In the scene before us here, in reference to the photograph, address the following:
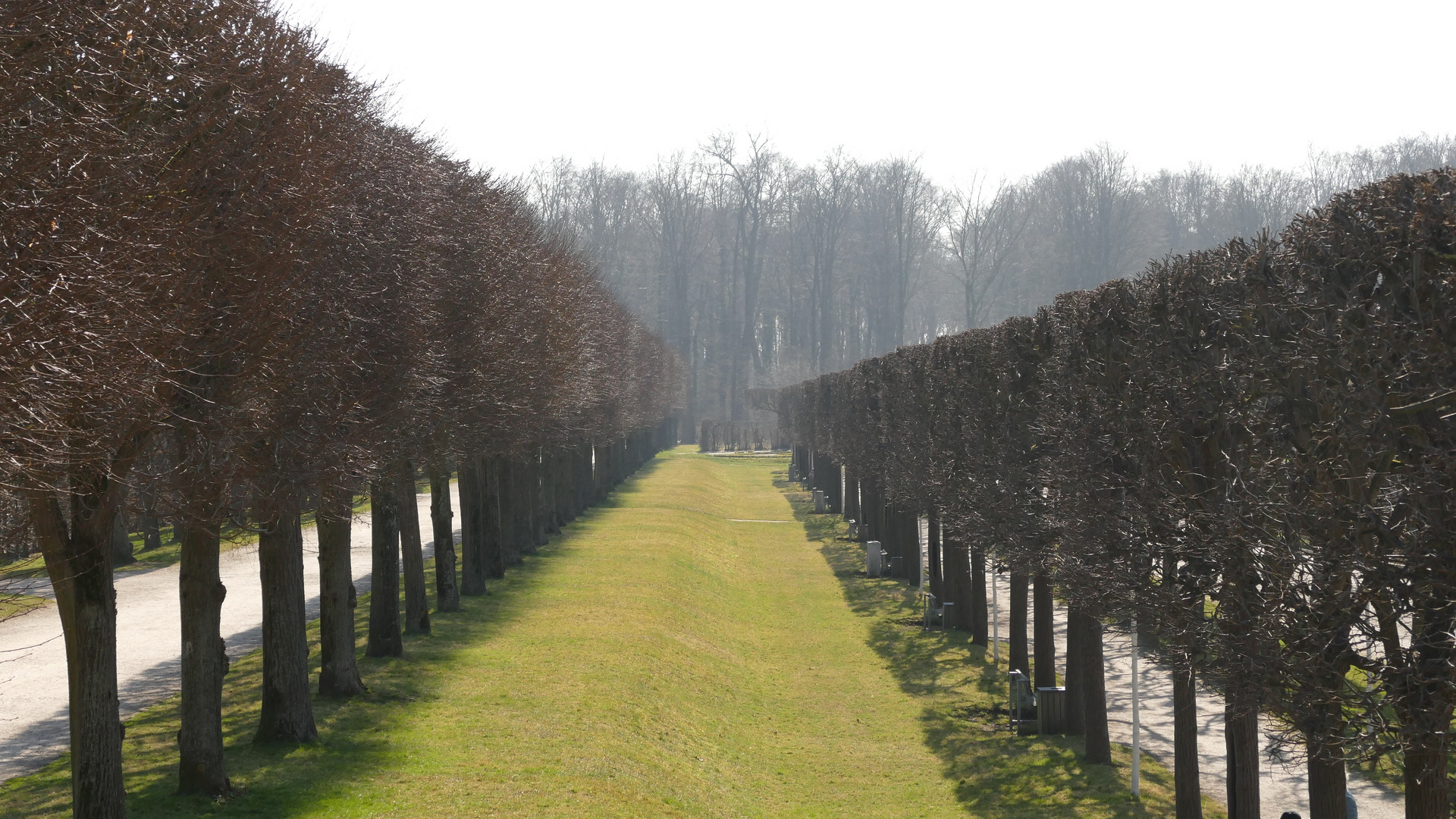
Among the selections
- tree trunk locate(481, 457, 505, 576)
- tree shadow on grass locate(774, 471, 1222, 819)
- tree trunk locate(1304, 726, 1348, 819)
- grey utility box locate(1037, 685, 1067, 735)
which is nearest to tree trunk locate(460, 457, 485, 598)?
tree trunk locate(481, 457, 505, 576)

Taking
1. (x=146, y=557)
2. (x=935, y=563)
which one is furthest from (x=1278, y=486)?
(x=146, y=557)

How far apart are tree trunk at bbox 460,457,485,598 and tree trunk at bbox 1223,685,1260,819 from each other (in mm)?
18675

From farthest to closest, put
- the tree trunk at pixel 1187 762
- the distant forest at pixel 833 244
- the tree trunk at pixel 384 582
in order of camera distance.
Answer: the distant forest at pixel 833 244 → the tree trunk at pixel 384 582 → the tree trunk at pixel 1187 762

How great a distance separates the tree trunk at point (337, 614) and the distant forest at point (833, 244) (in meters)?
92.9

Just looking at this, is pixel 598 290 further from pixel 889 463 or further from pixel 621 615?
pixel 621 615

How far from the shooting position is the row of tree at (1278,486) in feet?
31.2

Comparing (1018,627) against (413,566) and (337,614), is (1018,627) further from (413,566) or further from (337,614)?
(337,614)

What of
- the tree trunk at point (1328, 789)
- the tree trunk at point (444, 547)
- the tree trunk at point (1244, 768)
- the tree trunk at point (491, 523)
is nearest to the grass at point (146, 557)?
the tree trunk at point (444, 547)

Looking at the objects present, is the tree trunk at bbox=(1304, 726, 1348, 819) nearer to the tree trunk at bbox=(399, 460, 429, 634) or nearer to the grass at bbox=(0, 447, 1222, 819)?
the grass at bbox=(0, 447, 1222, 819)

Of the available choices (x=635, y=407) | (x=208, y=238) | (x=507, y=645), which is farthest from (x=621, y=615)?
(x=635, y=407)

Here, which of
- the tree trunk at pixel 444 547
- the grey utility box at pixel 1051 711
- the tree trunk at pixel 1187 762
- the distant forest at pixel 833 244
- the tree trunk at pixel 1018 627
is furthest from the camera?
the distant forest at pixel 833 244

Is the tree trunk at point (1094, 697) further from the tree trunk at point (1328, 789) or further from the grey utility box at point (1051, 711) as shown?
the tree trunk at point (1328, 789)

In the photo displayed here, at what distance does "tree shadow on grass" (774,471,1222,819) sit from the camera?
54.0 ft

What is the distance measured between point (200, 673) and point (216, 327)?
154 inches
